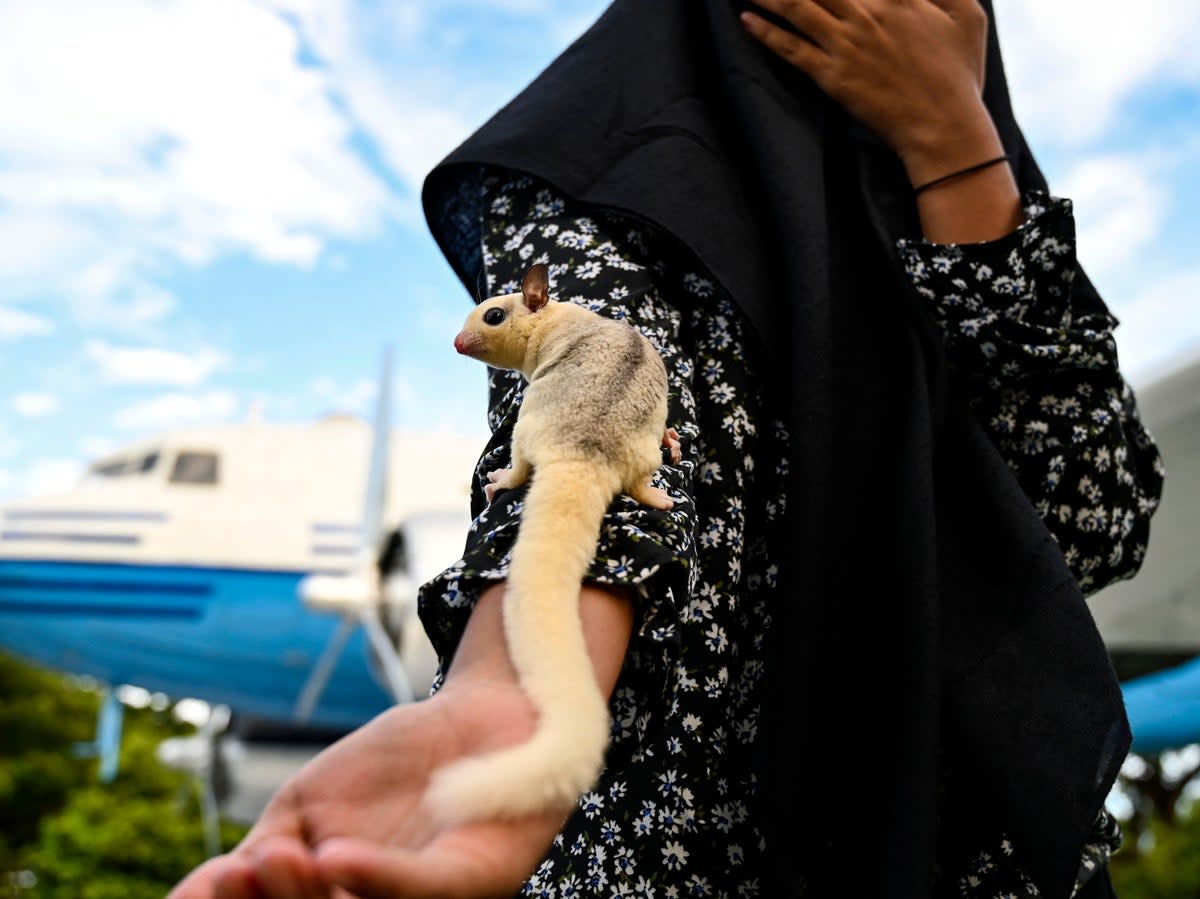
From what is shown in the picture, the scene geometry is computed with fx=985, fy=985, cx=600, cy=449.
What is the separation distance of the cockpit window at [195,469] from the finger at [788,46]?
12.3 m

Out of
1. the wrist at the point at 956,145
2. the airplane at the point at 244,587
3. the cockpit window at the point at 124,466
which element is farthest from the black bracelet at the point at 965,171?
the cockpit window at the point at 124,466

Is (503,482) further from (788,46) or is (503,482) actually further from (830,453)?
(788,46)

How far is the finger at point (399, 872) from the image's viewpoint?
0.50m

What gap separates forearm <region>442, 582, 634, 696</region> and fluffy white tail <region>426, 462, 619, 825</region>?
20 mm

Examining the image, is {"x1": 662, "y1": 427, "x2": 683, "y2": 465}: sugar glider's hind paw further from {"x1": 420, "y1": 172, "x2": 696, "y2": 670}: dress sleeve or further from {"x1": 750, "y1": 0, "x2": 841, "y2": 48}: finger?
{"x1": 750, "y1": 0, "x2": 841, "y2": 48}: finger

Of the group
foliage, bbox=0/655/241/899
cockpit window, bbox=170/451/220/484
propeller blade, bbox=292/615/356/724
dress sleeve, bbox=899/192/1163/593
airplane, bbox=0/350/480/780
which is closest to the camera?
dress sleeve, bbox=899/192/1163/593

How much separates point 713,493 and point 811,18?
2.03 feet

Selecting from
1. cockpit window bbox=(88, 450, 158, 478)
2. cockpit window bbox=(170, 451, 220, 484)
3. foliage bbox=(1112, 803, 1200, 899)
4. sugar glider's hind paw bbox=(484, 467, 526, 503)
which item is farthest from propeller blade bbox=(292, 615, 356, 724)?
foliage bbox=(1112, 803, 1200, 899)

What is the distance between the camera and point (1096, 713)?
928 millimetres

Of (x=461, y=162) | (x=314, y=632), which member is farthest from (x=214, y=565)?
(x=461, y=162)

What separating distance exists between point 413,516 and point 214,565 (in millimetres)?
2384

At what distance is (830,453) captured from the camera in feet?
3.24

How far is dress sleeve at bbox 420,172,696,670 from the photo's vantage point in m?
0.68

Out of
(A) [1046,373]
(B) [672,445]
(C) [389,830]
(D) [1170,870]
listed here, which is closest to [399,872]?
(C) [389,830]
